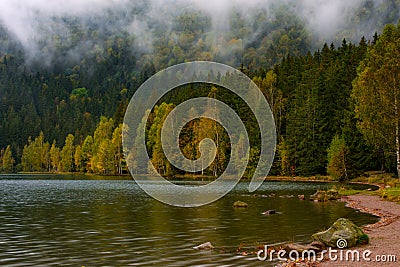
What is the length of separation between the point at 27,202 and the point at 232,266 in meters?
34.9

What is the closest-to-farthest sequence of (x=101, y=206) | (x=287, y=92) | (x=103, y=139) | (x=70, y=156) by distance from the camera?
(x=101, y=206) < (x=287, y=92) < (x=103, y=139) < (x=70, y=156)

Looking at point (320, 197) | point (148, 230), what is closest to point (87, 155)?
point (320, 197)

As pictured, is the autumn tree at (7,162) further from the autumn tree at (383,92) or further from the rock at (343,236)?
the rock at (343,236)

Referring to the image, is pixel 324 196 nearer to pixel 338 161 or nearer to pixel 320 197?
pixel 320 197

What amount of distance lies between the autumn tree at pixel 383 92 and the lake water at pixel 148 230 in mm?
16062

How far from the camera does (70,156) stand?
165 m

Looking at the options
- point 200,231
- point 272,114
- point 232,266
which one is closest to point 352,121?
point 272,114

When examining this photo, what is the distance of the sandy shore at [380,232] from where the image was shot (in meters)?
18.2

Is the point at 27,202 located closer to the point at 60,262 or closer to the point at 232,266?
the point at 60,262

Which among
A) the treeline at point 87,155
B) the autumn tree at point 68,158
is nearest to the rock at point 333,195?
the treeline at point 87,155

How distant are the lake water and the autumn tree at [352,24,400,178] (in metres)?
16.1

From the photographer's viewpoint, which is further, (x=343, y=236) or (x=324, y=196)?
(x=324, y=196)

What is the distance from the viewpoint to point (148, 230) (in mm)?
29172

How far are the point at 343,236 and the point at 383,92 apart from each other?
36.5 metres
